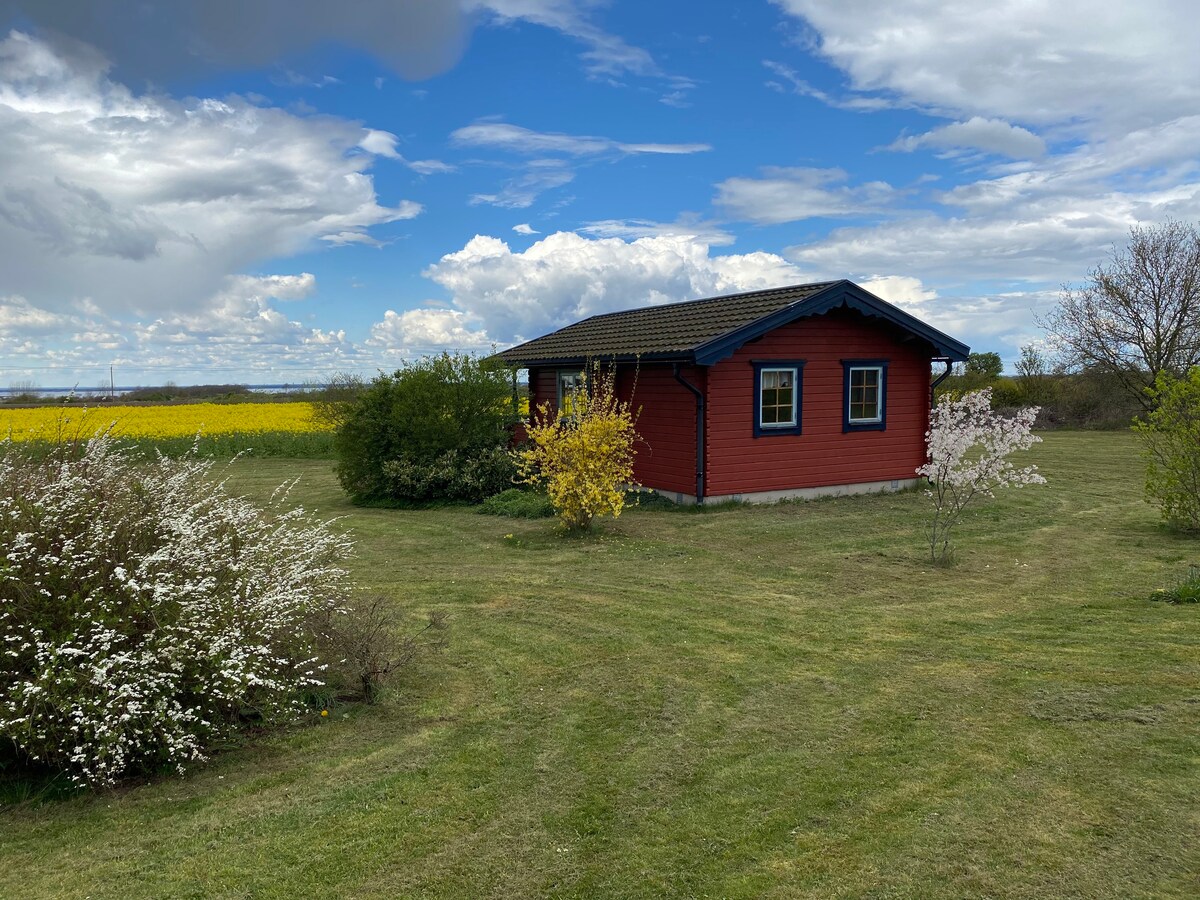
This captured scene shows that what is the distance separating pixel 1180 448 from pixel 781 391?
20.5 feet

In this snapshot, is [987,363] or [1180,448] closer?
[1180,448]

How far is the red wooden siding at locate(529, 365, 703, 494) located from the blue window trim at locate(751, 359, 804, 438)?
1.21 metres

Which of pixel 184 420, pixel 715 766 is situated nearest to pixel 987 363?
pixel 184 420

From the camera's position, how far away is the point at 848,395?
16609mm

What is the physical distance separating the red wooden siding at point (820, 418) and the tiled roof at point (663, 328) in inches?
24.3

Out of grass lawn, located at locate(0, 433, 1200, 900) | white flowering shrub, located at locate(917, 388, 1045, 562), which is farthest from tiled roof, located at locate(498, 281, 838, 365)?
grass lawn, located at locate(0, 433, 1200, 900)

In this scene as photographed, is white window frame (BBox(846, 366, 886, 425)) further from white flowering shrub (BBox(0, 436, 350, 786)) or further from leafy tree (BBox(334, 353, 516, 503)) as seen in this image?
white flowering shrub (BBox(0, 436, 350, 786))

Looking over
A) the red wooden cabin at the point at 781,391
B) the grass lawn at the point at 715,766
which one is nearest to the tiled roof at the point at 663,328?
the red wooden cabin at the point at 781,391

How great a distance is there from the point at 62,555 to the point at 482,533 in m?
8.67

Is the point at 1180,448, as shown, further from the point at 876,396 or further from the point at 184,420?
the point at 184,420

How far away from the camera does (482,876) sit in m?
3.98

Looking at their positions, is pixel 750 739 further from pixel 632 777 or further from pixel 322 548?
pixel 322 548

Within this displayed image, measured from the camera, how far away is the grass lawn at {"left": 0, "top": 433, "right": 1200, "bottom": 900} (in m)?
4.02

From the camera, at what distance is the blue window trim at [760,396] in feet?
51.0
